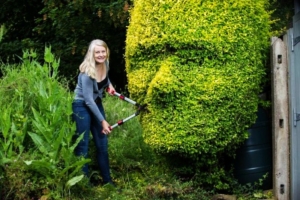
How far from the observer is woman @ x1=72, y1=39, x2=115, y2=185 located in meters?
5.92

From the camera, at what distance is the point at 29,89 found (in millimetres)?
6535

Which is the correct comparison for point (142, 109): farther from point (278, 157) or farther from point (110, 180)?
point (278, 157)

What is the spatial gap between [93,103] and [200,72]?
3.94ft

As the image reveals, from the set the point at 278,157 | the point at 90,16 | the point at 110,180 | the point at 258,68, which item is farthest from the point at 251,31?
the point at 90,16

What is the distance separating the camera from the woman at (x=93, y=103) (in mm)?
5918

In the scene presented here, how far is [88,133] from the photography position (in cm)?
609

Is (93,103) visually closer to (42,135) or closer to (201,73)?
(42,135)

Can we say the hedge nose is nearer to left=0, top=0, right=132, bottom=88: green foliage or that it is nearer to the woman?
the woman

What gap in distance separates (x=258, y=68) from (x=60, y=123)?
2252 millimetres

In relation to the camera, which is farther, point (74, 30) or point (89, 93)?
point (74, 30)

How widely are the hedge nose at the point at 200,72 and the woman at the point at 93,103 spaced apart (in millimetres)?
497

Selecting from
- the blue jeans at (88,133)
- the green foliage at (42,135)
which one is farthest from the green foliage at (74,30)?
the blue jeans at (88,133)

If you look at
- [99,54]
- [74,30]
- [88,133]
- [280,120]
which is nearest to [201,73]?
[280,120]

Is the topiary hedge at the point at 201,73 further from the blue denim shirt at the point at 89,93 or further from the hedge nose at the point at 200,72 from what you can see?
the blue denim shirt at the point at 89,93
